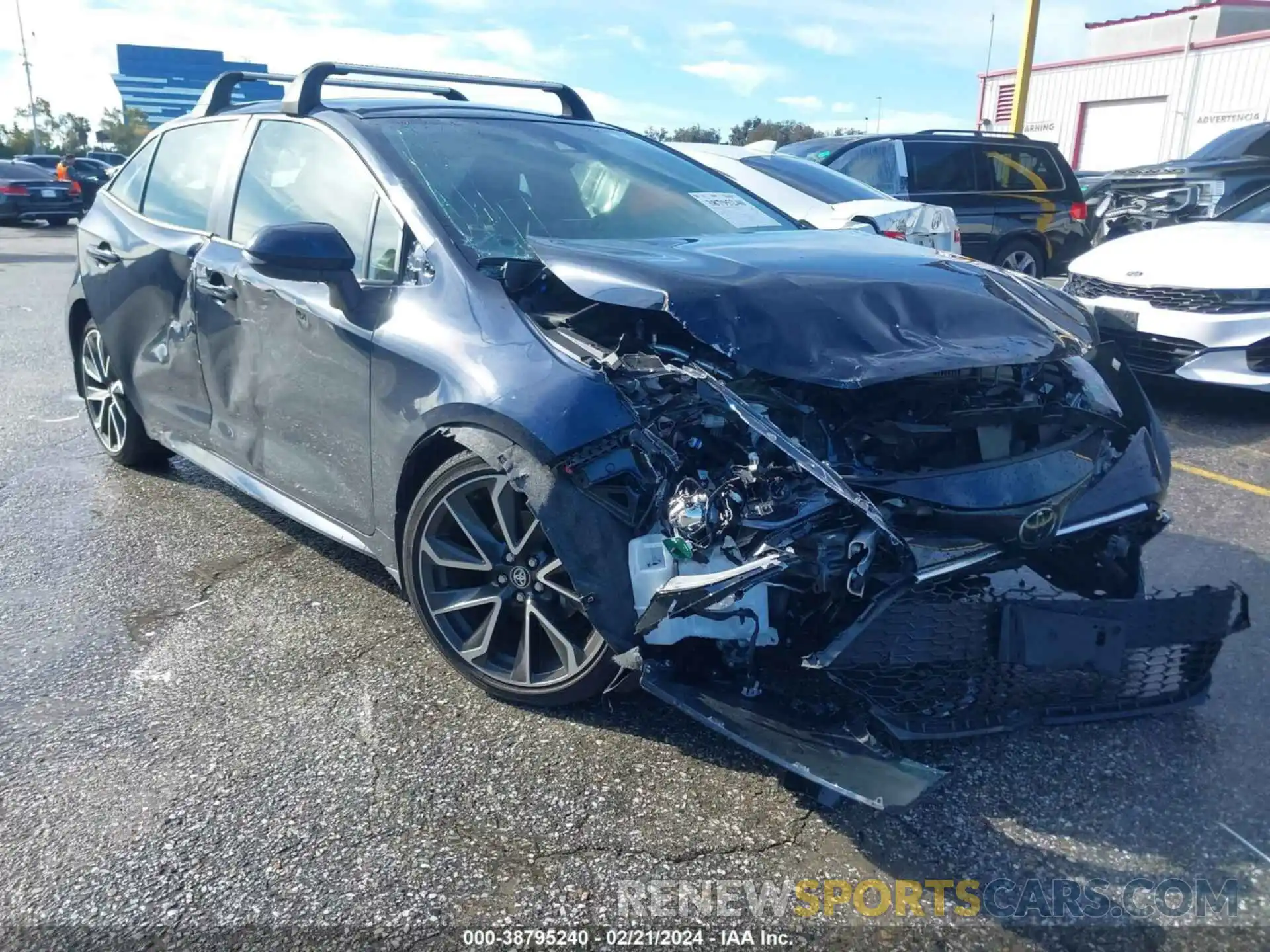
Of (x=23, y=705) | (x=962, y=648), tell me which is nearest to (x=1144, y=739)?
(x=962, y=648)

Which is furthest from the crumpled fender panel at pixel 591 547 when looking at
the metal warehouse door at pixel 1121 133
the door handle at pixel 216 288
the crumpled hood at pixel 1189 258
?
the metal warehouse door at pixel 1121 133

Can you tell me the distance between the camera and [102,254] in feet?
15.8

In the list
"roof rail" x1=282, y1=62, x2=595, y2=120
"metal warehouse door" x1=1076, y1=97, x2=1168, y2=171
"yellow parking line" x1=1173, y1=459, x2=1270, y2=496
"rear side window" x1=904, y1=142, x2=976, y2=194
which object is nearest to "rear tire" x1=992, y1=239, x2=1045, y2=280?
"rear side window" x1=904, y1=142, x2=976, y2=194

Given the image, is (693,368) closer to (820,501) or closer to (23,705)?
(820,501)

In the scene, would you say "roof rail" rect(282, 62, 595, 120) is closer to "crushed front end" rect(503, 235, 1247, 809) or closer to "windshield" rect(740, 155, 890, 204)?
"crushed front end" rect(503, 235, 1247, 809)

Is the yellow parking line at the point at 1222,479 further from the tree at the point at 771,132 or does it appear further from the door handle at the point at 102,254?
the tree at the point at 771,132

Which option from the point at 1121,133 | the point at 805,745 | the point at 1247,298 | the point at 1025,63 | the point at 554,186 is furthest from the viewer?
the point at 1121,133

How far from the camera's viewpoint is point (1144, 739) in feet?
9.43

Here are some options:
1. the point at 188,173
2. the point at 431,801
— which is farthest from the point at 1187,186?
the point at 431,801

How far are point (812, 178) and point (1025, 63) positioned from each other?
9.59 m

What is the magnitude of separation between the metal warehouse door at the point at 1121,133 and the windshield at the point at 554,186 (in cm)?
2831

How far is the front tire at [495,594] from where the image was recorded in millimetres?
2854

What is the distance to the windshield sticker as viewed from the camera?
3.94m

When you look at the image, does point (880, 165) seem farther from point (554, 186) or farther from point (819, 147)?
point (554, 186)
